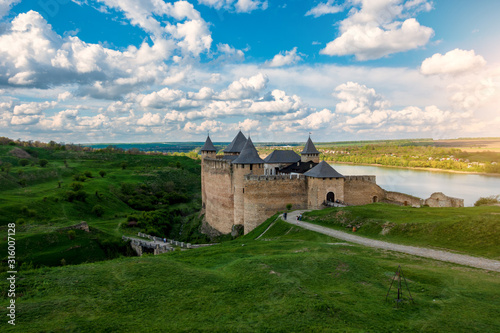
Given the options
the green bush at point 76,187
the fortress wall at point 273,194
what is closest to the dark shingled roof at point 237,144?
the fortress wall at point 273,194

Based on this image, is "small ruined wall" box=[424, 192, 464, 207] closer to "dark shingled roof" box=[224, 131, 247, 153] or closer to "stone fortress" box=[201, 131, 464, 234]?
"stone fortress" box=[201, 131, 464, 234]

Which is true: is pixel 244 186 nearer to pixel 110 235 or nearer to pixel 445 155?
pixel 110 235

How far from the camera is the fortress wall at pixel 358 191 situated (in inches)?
859

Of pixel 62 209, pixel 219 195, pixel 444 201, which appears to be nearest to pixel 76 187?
pixel 62 209

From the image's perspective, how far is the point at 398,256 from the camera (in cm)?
1018

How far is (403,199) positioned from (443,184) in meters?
28.9

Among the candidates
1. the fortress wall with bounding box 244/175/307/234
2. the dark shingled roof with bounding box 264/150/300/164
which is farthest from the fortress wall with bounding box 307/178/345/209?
the dark shingled roof with bounding box 264/150/300/164

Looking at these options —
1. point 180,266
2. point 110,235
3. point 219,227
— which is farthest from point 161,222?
point 180,266

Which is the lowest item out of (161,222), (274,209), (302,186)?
(161,222)

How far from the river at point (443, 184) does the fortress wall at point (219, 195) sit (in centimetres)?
2730

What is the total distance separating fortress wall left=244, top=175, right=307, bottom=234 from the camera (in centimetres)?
2133

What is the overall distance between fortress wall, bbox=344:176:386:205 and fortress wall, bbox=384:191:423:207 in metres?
1.84

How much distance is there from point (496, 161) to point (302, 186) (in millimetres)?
38487

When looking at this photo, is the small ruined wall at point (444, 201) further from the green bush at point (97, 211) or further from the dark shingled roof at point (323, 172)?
the green bush at point (97, 211)
